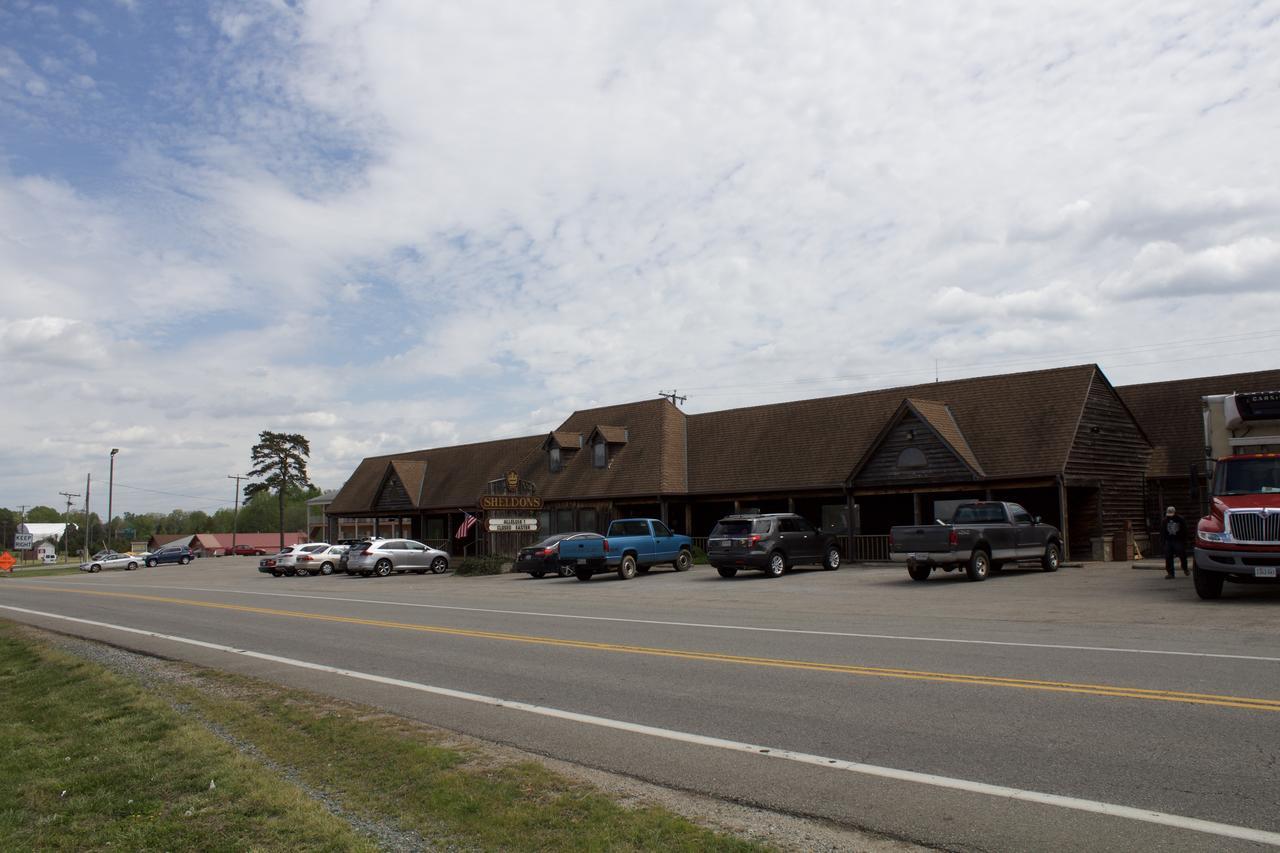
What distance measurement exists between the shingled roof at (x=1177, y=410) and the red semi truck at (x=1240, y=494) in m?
15.3

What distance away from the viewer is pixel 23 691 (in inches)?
475

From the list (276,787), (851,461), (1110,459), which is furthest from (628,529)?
(276,787)

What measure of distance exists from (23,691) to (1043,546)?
74.0 feet

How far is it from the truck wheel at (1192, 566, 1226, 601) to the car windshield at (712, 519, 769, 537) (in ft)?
39.7

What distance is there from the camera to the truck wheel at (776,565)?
2728cm

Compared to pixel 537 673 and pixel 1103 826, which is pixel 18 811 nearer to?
pixel 537 673

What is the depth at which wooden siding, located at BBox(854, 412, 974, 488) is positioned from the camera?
30781mm

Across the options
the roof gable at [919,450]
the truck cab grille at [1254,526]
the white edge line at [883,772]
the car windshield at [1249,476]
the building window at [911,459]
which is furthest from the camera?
the building window at [911,459]

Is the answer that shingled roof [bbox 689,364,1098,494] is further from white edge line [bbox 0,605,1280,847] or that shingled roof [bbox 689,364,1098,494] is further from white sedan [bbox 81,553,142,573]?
white sedan [bbox 81,553,142,573]

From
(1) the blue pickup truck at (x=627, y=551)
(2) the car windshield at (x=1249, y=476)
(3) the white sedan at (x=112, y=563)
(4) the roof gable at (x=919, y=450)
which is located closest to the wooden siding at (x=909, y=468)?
(4) the roof gable at (x=919, y=450)

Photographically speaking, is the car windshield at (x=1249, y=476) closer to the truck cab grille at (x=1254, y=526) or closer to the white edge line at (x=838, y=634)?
the truck cab grille at (x=1254, y=526)

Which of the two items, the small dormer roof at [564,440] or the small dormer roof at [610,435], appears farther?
the small dormer roof at [564,440]

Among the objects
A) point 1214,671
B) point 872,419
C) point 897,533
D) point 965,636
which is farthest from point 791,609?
point 872,419

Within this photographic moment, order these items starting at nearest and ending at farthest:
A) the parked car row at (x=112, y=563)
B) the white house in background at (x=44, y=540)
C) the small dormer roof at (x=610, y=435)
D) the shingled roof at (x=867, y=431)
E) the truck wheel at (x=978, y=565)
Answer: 1. the truck wheel at (x=978, y=565)
2. the shingled roof at (x=867, y=431)
3. the small dormer roof at (x=610, y=435)
4. the parked car row at (x=112, y=563)
5. the white house in background at (x=44, y=540)
